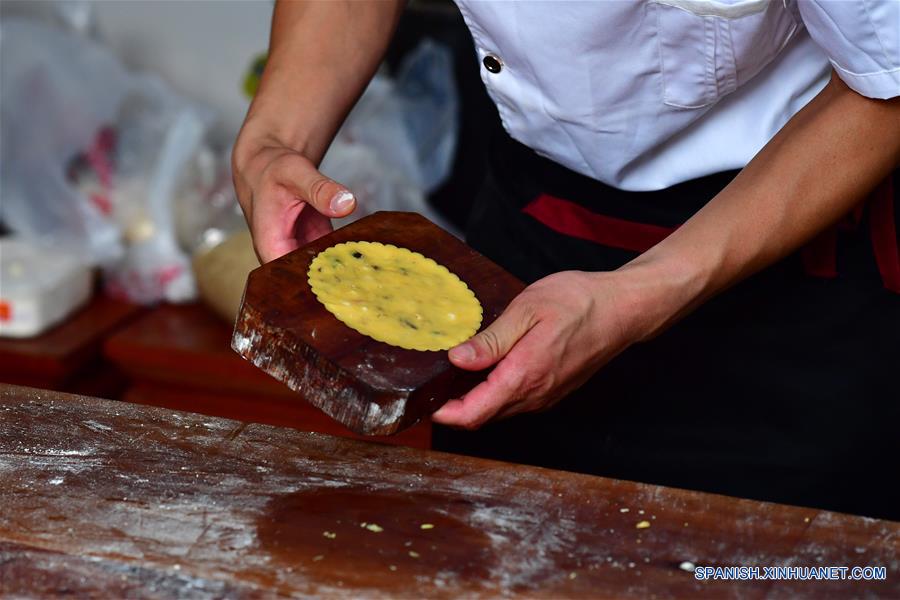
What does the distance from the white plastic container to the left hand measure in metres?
1.81

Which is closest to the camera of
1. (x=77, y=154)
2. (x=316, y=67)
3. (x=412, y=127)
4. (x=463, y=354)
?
(x=463, y=354)

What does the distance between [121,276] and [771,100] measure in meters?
2.07

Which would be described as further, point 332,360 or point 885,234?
point 885,234

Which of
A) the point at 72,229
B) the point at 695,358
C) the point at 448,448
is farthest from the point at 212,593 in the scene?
the point at 72,229

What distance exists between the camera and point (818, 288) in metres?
1.67

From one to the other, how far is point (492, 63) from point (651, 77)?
253mm

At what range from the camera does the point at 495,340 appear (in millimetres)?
1390

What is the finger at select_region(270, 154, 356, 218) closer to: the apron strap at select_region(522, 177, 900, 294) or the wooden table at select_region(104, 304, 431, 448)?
the apron strap at select_region(522, 177, 900, 294)

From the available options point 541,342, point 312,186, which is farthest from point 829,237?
point 312,186

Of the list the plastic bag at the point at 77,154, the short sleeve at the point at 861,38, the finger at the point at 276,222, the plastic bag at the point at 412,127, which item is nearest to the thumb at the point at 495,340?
the finger at the point at 276,222

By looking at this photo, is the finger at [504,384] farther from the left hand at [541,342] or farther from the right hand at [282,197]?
the right hand at [282,197]

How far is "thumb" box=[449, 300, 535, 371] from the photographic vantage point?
4.50 feet

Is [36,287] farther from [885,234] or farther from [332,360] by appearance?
[885,234]

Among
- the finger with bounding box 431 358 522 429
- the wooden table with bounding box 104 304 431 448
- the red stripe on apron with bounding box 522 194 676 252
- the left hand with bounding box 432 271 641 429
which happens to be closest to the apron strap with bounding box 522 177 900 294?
the red stripe on apron with bounding box 522 194 676 252
